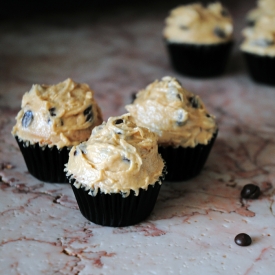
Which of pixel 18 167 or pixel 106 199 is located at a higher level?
pixel 106 199

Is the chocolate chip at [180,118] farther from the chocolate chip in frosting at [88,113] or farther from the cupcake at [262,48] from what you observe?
the cupcake at [262,48]

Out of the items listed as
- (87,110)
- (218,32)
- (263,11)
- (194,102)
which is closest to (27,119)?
(87,110)

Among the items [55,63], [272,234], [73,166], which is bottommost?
[55,63]

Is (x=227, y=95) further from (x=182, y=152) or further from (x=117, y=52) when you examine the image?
(x=182, y=152)

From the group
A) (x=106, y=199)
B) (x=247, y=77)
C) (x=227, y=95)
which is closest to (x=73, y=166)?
(x=106, y=199)

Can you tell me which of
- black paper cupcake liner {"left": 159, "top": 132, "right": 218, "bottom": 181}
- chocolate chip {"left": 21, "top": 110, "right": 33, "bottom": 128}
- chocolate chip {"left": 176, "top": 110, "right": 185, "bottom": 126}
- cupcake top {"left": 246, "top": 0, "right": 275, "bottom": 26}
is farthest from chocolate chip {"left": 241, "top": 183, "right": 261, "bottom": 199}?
cupcake top {"left": 246, "top": 0, "right": 275, "bottom": 26}

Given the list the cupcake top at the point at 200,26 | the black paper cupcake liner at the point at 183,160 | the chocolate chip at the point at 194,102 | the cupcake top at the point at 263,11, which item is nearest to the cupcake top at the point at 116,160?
the black paper cupcake liner at the point at 183,160
